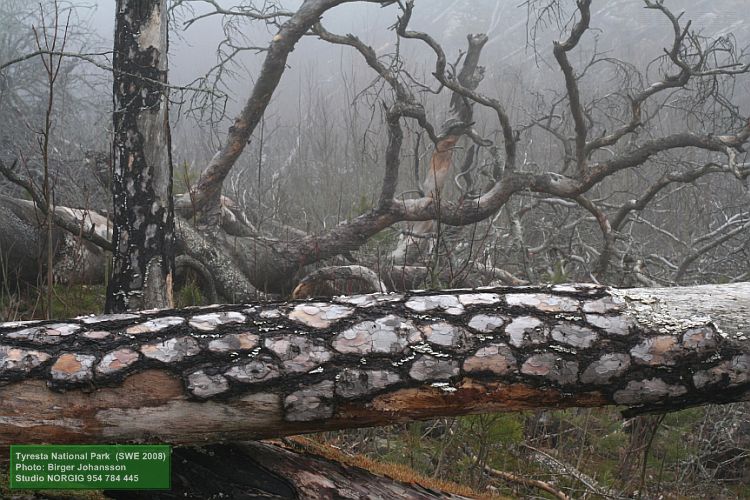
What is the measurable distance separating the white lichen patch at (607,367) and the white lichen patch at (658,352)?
33mm

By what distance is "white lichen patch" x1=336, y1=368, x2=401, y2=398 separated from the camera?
1.62m

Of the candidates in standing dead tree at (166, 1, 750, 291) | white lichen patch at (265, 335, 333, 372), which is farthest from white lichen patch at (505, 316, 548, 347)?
standing dead tree at (166, 1, 750, 291)

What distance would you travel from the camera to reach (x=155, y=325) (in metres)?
1.64

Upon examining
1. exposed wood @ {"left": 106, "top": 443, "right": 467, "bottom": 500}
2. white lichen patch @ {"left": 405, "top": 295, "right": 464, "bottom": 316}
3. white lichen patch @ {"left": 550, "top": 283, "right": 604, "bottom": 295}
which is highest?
white lichen patch @ {"left": 550, "top": 283, "right": 604, "bottom": 295}

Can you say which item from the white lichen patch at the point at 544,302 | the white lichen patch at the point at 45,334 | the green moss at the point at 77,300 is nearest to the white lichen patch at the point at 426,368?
the white lichen patch at the point at 544,302

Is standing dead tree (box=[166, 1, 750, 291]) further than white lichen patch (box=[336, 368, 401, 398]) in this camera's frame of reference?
Yes

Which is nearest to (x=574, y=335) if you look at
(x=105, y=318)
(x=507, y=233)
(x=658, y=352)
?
(x=658, y=352)

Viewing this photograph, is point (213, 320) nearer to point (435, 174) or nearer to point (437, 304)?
point (437, 304)

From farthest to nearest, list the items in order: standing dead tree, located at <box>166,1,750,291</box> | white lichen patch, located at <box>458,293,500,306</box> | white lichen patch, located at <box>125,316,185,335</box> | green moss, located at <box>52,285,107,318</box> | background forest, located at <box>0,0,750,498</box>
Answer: standing dead tree, located at <box>166,1,750,291</box> < green moss, located at <box>52,285,107,318</box> < background forest, located at <box>0,0,750,498</box> < white lichen patch, located at <box>458,293,500,306</box> < white lichen patch, located at <box>125,316,185,335</box>

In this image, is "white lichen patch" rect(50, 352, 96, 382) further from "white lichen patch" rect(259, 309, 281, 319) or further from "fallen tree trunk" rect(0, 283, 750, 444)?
"white lichen patch" rect(259, 309, 281, 319)

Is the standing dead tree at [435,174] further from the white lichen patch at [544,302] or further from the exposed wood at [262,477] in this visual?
the white lichen patch at [544,302]

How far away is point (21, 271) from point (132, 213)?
1.49 metres

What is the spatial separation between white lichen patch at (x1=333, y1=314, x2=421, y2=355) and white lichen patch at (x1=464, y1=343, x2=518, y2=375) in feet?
0.51

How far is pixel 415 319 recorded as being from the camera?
1.70 m
